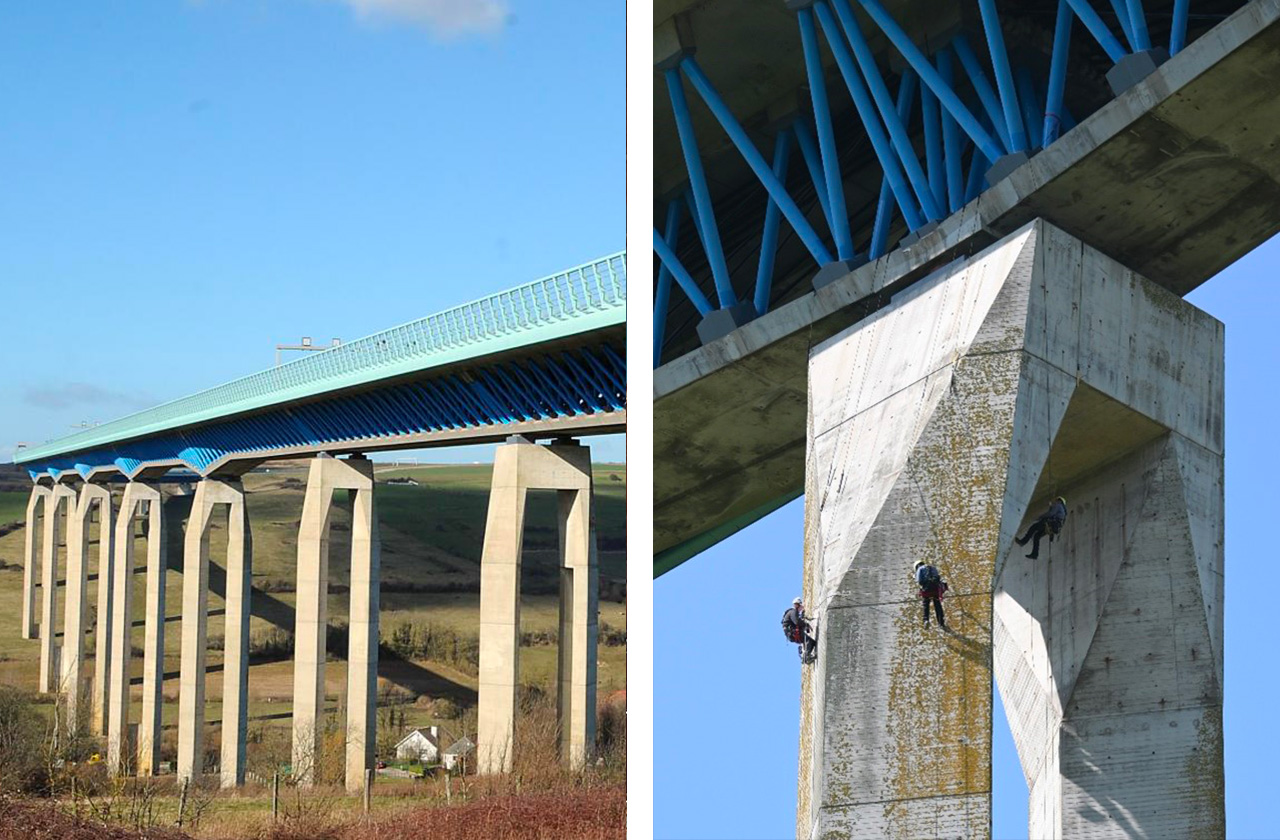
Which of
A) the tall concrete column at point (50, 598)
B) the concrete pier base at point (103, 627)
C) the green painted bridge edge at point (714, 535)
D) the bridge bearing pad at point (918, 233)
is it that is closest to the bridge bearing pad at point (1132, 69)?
the bridge bearing pad at point (918, 233)

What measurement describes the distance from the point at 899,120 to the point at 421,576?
32135 millimetres

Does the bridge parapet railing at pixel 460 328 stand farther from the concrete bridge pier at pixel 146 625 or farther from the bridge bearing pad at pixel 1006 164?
the concrete bridge pier at pixel 146 625

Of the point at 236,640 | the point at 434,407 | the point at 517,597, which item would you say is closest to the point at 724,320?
the point at 517,597

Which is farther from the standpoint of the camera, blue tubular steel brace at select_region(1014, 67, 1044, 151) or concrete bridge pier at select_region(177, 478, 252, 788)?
concrete bridge pier at select_region(177, 478, 252, 788)

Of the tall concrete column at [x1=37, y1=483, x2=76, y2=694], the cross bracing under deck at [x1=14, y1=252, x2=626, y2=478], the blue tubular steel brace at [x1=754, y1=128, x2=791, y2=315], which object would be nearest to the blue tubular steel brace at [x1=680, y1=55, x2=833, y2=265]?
the blue tubular steel brace at [x1=754, y1=128, x2=791, y2=315]

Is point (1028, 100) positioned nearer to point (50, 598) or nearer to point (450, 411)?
point (450, 411)

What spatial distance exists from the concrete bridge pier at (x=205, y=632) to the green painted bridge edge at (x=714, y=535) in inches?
536

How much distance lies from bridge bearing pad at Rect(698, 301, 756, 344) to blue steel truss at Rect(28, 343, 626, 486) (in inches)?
78.8

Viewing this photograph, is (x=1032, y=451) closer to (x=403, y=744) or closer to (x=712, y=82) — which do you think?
(x=712, y=82)

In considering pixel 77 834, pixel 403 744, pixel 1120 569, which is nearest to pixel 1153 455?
pixel 1120 569

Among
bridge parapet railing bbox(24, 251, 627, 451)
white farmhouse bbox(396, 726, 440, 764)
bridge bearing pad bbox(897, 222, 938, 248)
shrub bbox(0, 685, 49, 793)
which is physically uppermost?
bridge parapet railing bbox(24, 251, 627, 451)

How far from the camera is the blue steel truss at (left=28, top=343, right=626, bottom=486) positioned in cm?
1546

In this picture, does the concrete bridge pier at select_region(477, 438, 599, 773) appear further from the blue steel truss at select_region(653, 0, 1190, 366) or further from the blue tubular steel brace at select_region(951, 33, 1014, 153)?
the blue tubular steel brace at select_region(951, 33, 1014, 153)

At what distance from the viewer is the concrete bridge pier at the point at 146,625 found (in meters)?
30.8
